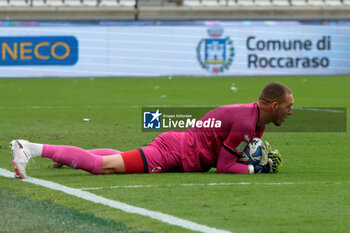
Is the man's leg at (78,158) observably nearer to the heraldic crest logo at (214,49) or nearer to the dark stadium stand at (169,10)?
the heraldic crest logo at (214,49)

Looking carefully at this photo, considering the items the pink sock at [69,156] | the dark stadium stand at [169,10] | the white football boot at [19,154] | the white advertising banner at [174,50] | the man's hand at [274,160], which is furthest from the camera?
the dark stadium stand at [169,10]

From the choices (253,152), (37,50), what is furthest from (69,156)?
(37,50)

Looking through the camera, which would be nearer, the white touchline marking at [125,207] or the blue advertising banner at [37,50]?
the white touchline marking at [125,207]

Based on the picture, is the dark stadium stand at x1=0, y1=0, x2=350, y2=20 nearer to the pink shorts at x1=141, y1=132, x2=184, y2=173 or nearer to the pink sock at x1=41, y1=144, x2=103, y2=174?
the pink shorts at x1=141, y1=132, x2=184, y2=173

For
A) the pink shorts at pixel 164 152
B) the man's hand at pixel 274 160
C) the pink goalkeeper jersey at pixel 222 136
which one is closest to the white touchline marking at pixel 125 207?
the pink shorts at pixel 164 152

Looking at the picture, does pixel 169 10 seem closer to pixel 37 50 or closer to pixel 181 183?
pixel 37 50

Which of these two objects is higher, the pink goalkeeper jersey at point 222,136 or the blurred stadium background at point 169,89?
the pink goalkeeper jersey at point 222,136

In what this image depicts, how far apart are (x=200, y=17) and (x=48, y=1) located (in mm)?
5859

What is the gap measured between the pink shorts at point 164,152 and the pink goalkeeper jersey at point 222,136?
54mm

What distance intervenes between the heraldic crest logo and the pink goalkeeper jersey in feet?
63.0

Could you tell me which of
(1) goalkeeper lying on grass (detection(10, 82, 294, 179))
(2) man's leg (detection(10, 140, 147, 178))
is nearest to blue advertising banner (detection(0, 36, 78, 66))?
(1) goalkeeper lying on grass (detection(10, 82, 294, 179))

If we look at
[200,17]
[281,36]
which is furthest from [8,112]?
[200,17]

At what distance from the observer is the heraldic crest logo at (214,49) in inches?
1041

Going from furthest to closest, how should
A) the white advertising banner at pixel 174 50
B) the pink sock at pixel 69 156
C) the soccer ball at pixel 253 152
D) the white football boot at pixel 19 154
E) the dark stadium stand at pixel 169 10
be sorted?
the dark stadium stand at pixel 169 10
the white advertising banner at pixel 174 50
the soccer ball at pixel 253 152
the pink sock at pixel 69 156
the white football boot at pixel 19 154
